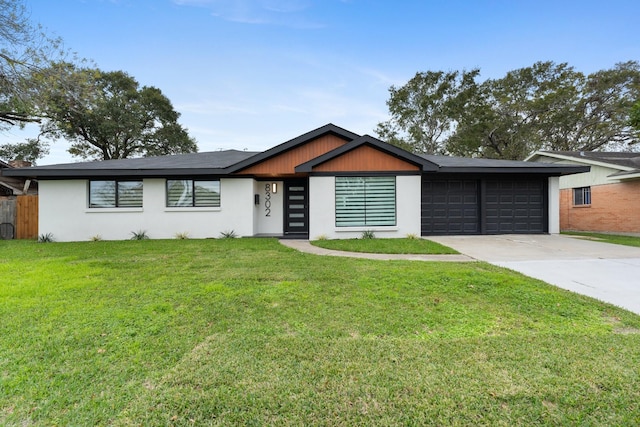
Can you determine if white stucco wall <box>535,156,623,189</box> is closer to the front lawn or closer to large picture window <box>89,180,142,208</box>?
the front lawn

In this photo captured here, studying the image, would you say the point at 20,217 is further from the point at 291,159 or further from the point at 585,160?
the point at 585,160

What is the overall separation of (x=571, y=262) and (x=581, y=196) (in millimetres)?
12636

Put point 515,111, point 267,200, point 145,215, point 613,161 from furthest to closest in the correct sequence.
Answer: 1. point 515,111
2. point 613,161
3. point 267,200
4. point 145,215

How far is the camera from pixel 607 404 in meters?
1.90

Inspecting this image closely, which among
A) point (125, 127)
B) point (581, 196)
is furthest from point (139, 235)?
point (581, 196)

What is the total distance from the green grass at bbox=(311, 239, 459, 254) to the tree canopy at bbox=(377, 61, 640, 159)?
66.2 ft

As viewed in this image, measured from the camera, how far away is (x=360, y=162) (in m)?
10.1

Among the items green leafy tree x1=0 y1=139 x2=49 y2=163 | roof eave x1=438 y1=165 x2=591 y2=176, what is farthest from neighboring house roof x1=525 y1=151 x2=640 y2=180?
green leafy tree x1=0 y1=139 x2=49 y2=163

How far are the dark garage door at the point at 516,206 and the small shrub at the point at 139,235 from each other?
41.6 ft

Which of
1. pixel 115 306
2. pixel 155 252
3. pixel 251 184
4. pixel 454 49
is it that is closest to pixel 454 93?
pixel 454 49

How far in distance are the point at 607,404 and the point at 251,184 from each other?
393 inches

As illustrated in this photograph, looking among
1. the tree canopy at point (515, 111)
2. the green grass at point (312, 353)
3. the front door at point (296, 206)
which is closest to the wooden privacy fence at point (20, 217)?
the green grass at point (312, 353)

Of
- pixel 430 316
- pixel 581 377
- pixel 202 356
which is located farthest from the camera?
pixel 430 316

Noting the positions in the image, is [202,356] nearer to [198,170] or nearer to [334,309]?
[334,309]
